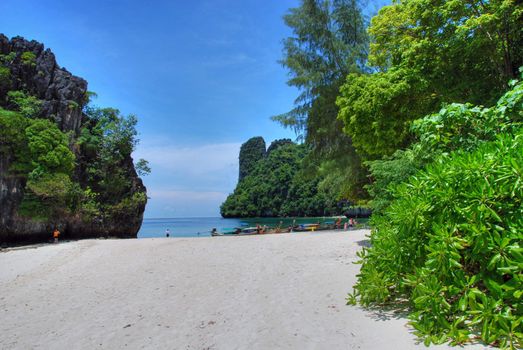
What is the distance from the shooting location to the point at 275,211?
10300 cm

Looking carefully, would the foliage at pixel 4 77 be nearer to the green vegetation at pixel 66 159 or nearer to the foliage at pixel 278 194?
the green vegetation at pixel 66 159

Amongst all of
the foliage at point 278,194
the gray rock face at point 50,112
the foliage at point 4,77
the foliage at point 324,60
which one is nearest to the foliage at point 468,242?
the foliage at point 324,60

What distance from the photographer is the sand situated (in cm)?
446

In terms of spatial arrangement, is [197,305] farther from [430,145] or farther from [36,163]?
[36,163]

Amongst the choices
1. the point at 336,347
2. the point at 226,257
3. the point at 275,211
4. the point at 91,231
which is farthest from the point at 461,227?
the point at 275,211

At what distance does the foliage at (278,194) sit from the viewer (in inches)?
3883

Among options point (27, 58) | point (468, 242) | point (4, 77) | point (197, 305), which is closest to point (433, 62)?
point (468, 242)

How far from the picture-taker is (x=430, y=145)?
223 inches

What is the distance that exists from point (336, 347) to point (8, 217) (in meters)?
27.7

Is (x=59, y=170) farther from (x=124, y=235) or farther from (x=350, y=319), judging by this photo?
(x=350, y=319)

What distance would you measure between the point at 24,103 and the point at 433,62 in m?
30.8

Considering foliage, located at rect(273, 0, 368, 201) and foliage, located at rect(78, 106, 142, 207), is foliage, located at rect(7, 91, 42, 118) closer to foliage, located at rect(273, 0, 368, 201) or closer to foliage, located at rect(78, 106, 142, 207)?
foliage, located at rect(78, 106, 142, 207)

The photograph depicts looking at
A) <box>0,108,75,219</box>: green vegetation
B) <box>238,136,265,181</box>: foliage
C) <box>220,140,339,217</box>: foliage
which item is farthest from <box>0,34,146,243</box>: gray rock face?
<box>238,136,265,181</box>: foliage

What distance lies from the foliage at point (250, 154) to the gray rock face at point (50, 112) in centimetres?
9991
